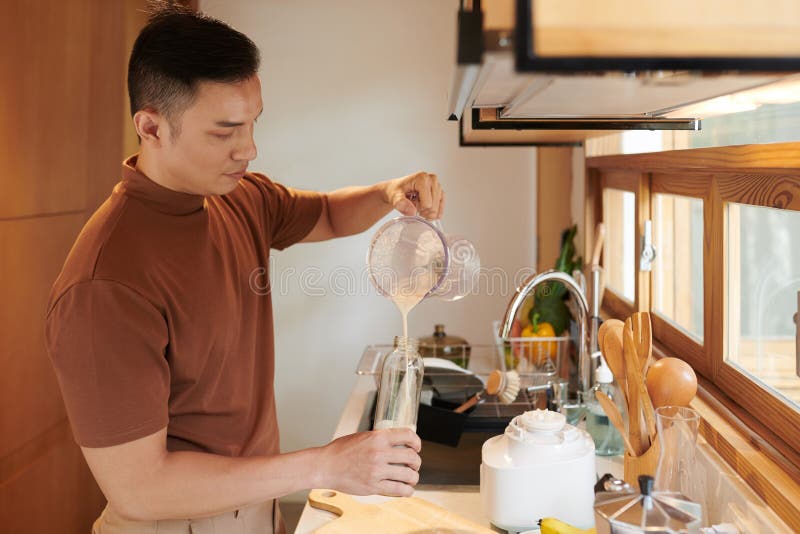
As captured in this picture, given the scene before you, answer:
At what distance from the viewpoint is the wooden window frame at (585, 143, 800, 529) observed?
3.50ft

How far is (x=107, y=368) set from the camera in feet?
3.88

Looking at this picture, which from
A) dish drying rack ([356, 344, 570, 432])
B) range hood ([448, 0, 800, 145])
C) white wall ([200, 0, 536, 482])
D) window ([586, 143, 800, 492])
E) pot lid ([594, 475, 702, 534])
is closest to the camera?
range hood ([448, 0, 800, 145])

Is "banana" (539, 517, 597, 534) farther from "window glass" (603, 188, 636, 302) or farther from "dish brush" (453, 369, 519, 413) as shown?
"window glass" (603, 188, 636, 302)

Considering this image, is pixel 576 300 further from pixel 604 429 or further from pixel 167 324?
pixel 167 324

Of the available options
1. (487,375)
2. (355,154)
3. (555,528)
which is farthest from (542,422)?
(355,154)

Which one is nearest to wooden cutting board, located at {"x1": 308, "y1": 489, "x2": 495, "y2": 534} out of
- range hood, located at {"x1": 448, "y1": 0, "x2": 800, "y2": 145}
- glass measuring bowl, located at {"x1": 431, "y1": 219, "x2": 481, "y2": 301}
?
glass measuring bowl, located at {"x1": 431, "y1": 219, "x2": 481, "y2": 301}

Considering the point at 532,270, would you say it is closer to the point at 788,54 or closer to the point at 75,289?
the point at 75,289

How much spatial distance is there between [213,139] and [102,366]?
41 centimetres

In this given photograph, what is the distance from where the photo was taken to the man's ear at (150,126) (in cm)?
132

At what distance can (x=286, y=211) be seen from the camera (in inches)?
75.9

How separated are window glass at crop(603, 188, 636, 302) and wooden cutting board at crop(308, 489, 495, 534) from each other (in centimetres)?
125

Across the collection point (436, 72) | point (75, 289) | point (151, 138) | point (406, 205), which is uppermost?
point (436, 72)

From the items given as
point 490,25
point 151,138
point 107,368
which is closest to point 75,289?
point 107,368

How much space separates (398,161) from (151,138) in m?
1.96
